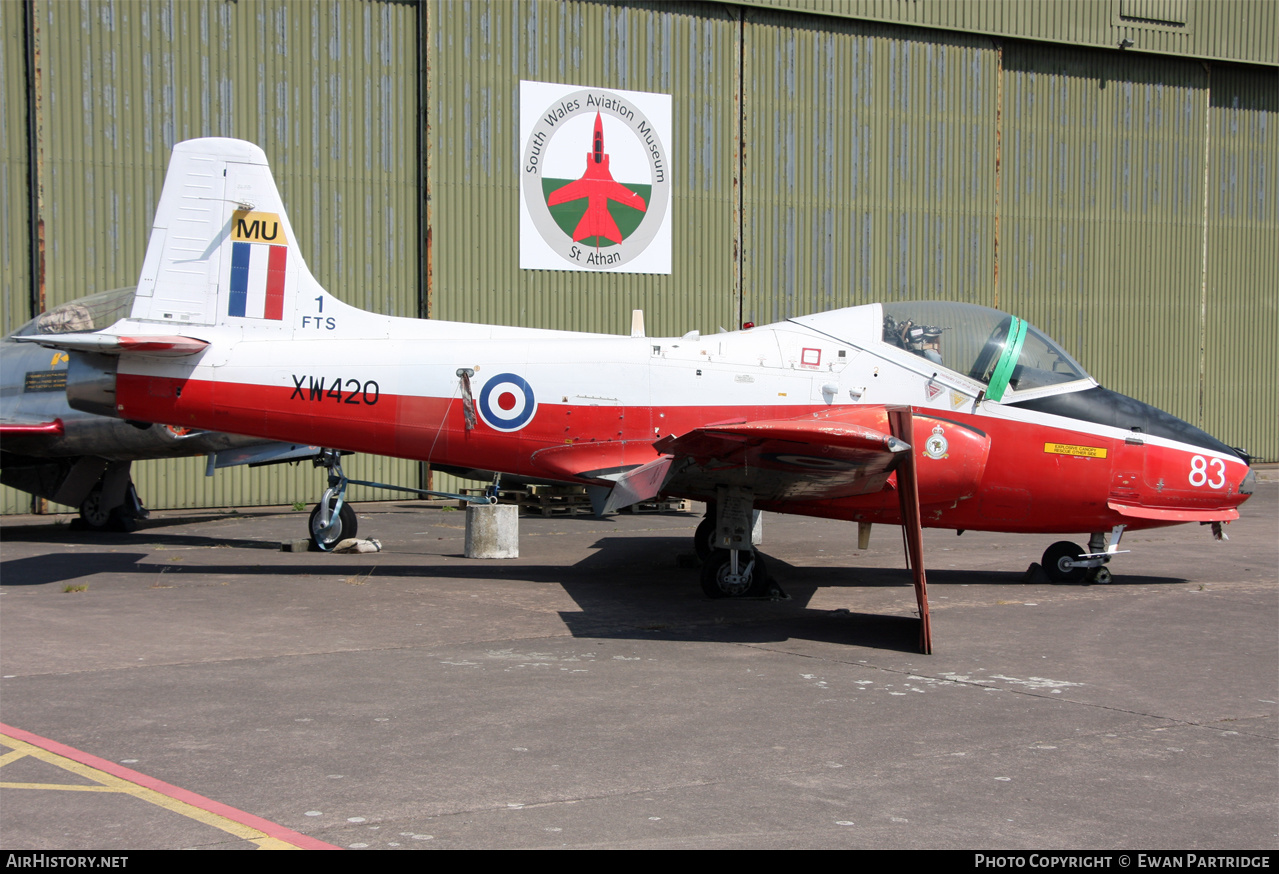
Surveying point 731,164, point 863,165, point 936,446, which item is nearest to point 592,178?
point 731,164

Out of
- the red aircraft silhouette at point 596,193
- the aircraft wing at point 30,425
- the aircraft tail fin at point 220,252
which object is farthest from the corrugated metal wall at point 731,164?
the aircraft tail fin at point 220,252

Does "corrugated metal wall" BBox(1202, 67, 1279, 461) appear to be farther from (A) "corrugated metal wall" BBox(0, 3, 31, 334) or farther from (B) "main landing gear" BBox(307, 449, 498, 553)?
(A) "corrugated metal wall" BBox(0, 3, 31, 334)

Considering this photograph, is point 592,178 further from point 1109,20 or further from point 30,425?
point 1109,20

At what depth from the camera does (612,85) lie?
20.3 m

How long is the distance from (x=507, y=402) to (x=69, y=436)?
274 inches

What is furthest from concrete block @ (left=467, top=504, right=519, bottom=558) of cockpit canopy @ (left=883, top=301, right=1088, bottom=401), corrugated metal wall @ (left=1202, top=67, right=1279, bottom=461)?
corrugated metal wall @ (left=1202, top=67, right=1279, bottom=461)

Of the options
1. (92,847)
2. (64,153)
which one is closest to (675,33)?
(64,153)

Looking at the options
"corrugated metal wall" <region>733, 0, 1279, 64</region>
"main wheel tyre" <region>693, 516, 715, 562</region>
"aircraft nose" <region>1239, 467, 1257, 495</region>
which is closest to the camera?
"aircraft nose" <region>1239, 467, 1257, 495</region>

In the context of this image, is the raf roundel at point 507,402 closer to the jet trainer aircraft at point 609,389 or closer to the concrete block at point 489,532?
the jet trainer aircraft at point 609,389

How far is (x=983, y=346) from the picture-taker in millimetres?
10555

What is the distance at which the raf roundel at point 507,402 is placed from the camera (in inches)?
427

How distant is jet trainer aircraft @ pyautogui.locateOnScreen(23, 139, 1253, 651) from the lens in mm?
10508

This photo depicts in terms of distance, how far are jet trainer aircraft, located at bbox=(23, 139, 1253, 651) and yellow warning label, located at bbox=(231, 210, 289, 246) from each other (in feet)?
0.05

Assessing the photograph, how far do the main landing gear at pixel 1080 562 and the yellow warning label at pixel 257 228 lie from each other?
8.83m
